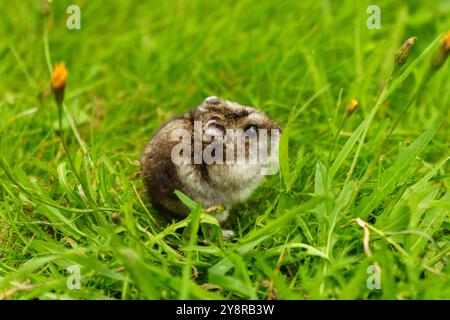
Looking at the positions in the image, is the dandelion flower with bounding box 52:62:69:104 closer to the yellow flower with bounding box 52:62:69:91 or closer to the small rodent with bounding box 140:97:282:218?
the yellow flower with bounding box 52:62:69:91

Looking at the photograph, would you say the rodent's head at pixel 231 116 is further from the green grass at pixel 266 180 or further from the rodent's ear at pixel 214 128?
the green grass at pixel 266 180

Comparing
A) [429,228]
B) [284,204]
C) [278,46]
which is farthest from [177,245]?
[278,46]

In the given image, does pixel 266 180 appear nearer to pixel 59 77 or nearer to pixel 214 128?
pixel 214 128

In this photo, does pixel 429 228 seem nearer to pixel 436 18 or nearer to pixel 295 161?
pixel 295 161

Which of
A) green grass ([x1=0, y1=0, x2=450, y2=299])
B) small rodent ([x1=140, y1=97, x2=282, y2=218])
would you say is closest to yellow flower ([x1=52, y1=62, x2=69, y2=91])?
green grass ([x1=0, y1=0, x2=450, y2=299])

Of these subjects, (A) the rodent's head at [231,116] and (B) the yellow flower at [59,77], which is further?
(A) the rodent's head at [231,116]

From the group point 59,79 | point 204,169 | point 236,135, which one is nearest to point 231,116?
point 236,135

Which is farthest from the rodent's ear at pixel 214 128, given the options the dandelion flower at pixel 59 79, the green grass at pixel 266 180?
the dandelion flower at pixel 59 79
